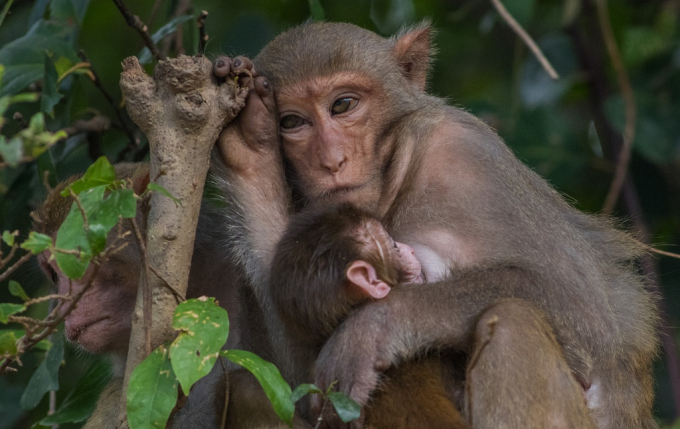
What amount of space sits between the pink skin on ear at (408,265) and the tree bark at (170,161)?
1.03 metres

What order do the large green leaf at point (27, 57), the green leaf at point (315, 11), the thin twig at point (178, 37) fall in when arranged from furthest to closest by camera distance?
the thin twig at point (178, 37) → the green leaf at point (315, 11) → the large green leaf at point (27, 57)

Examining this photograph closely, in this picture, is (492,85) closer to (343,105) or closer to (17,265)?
(343,105)

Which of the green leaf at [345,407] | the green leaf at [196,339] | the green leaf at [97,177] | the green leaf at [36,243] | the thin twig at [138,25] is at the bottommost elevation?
the green leaf at [345,407]

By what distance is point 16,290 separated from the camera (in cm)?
317

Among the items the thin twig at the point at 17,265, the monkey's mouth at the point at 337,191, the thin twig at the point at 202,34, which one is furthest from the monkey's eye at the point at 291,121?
the thin twig at the point at 17,265

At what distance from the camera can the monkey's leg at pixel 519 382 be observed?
363 cm

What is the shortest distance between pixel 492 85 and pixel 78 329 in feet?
20.7

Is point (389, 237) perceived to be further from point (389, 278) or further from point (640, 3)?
point (640, 3)

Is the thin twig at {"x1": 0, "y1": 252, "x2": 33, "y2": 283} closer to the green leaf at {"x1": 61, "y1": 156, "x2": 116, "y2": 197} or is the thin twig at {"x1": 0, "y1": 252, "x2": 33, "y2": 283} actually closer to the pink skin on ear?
the green leaf at {"x1": 61, "y1": 156, "x2": 116, "y2": 197}

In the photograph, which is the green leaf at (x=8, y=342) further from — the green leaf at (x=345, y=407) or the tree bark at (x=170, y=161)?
the green leaf at (x=345, y=407)

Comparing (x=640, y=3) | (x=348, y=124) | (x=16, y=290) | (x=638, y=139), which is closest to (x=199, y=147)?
(x=16, y=290)

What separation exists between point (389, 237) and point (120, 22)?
5.61 meters

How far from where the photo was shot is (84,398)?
185 inches

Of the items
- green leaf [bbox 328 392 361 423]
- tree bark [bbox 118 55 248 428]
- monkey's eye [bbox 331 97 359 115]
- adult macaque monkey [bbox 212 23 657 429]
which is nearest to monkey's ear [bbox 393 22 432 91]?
adult macaque monkey [bbox 212 23 657 429]
